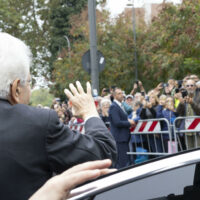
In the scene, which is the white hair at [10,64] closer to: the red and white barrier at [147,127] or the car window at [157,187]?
the car window at [157,187]

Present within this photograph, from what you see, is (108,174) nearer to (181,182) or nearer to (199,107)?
(181,182)

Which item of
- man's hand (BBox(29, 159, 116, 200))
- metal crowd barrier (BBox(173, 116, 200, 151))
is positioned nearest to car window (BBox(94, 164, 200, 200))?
man's hand (BBox(29, 159, 116, 200))

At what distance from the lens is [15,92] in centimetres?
229

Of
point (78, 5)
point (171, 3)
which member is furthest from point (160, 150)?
point (78, 5)

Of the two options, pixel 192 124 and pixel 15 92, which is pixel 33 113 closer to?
pixel 15 92

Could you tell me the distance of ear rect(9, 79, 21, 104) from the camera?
89.1 inches

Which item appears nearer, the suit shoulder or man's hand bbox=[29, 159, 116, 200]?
man's hand bbox=[29, 159, 116, 200]

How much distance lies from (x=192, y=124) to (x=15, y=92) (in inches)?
290

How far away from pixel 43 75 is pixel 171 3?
24.7 metres

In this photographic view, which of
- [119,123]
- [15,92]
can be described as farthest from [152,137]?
[15,92]

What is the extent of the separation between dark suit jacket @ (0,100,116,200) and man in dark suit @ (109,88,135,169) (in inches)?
318

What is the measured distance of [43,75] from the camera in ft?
150

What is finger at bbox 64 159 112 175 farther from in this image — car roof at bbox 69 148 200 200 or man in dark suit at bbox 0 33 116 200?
man in dark suit at bbox 0 33 116 200

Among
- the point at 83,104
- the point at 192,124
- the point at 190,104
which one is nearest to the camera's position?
the point at 83,104
